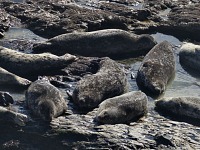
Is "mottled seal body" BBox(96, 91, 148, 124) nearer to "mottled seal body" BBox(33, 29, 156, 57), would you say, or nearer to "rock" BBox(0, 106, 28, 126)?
"rock" BBox(0, 106, 28, 126)

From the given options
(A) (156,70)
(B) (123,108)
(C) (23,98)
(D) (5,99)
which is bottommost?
(C) (23,98)

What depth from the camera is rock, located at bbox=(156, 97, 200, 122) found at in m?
10.7

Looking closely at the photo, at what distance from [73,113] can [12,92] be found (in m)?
1.53

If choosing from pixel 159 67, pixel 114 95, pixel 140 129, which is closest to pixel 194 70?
pixel 159 67

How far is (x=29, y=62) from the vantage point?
12.3 meters

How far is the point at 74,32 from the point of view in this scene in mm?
14477

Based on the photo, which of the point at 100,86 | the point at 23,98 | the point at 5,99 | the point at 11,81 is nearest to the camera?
the point at 5,99

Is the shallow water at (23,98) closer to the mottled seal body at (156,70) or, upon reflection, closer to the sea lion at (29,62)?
the mottled seal body at (156,70)

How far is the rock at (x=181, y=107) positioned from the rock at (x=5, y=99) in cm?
279

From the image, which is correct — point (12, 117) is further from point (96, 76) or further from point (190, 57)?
point (190, 57)

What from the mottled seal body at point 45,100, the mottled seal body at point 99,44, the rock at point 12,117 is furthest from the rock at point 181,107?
the mottled seal body at point 99,44

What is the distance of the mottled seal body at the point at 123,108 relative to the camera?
998 centimetres

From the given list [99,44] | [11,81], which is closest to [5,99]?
[11,81]

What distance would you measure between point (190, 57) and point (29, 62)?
3949 millimetres
